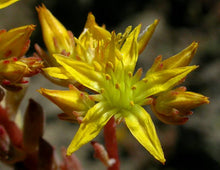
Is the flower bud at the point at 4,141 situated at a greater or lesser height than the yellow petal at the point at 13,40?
lesser

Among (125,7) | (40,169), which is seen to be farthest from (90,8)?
(40,169)

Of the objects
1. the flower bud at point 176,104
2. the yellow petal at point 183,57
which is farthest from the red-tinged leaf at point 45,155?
the yellow petal at point 183,57

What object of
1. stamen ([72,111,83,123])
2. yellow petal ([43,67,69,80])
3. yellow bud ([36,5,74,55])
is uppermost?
yellow bud ([36,5,74,55])

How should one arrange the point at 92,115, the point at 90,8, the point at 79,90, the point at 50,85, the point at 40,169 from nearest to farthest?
the point at 92,115
the point at 79,90
the point at 40,169
the point at 50,85
the point at 90,8

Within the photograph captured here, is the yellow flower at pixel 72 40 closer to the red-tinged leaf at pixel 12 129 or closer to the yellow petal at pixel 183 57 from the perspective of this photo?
the yellow petal at pixel 183 57

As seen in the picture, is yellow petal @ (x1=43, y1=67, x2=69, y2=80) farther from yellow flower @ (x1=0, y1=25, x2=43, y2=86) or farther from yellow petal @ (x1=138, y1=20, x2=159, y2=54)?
yellow petal @ (x1=138, y1=20, x2=159, y2=54)

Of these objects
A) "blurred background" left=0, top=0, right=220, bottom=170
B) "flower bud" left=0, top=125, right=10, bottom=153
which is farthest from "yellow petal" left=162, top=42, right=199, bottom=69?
"blurred background" left=0, top=0, right=220, bottom=170

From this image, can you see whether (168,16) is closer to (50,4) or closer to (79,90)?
(50,4)
